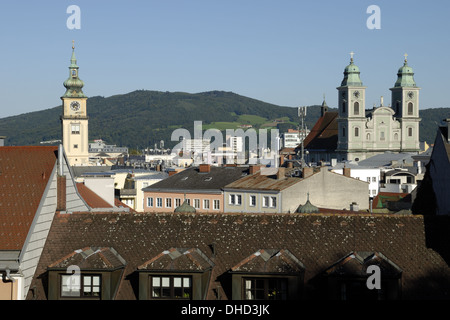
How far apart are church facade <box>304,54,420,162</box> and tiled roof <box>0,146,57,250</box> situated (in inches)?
5353

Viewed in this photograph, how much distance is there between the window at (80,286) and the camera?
17.3 metres

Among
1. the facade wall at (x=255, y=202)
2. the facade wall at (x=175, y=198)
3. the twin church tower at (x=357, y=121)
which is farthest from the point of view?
the twin church tower at (x=357, y=121)

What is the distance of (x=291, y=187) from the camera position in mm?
60500

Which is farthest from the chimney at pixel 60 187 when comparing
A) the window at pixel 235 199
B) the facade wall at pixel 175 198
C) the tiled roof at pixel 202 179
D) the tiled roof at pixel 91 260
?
the tiled roof at pixel 202 179

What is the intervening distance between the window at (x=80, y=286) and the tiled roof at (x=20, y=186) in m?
1.23

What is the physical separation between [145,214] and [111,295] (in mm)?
2468

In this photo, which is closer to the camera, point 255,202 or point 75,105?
point 255,202

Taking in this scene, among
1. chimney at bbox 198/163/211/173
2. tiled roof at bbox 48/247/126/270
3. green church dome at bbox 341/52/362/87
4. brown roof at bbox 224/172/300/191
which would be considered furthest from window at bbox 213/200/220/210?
green church dome at bbox 341/52/362/87

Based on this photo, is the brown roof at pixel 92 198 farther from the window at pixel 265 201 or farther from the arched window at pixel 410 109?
the arched window at pixel 410 109

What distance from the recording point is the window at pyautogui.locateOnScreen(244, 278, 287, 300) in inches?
664

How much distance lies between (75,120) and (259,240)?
140m

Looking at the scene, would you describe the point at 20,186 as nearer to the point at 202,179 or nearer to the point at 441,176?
the point at 441,176

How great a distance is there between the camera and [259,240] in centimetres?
1816

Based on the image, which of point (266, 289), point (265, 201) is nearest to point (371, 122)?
point (265, 201)
